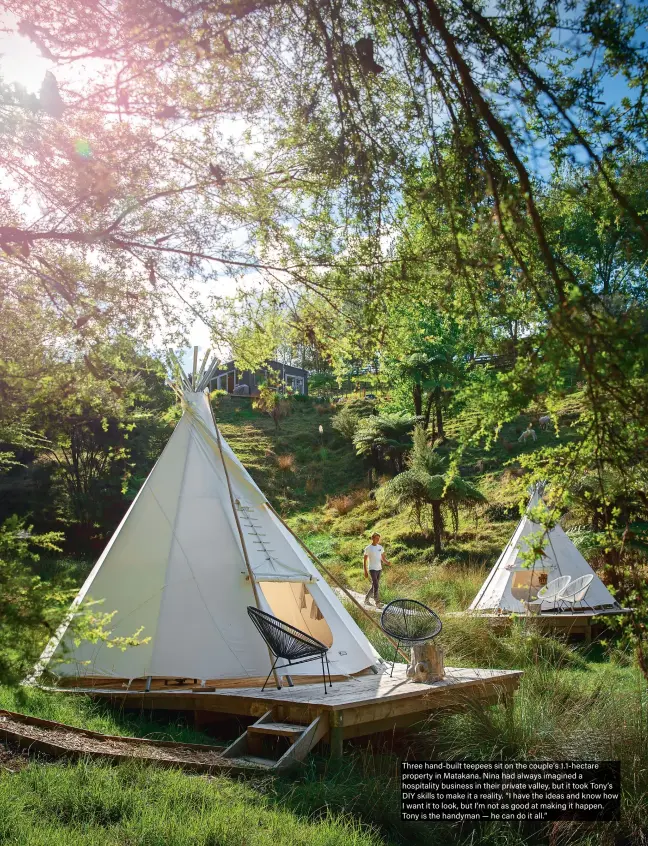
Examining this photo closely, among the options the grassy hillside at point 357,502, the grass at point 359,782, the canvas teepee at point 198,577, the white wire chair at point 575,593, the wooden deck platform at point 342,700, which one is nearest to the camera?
the grass at point 359,782

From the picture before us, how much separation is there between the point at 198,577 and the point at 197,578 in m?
0.02

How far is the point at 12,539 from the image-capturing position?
331cm

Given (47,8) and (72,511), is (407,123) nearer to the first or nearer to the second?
(47,8)

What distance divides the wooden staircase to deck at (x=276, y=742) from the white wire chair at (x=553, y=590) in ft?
22.7

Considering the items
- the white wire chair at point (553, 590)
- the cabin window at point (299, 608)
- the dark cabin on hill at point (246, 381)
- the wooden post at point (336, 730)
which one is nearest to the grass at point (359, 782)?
the wooden post at point (336, 730)

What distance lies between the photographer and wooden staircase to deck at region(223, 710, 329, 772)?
16.9 feet

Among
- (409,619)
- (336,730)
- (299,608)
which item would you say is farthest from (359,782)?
(299,608)

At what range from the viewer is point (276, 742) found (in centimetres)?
554

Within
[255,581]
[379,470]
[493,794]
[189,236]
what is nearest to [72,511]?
[379,470]

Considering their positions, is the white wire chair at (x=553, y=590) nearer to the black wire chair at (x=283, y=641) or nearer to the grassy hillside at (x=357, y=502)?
the grassy hillside at (x=357, y=502)

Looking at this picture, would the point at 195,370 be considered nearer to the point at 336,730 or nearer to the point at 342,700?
the point at 342,700

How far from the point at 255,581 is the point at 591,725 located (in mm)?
3690

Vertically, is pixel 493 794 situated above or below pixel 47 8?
below

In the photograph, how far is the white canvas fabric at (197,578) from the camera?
283 inches
